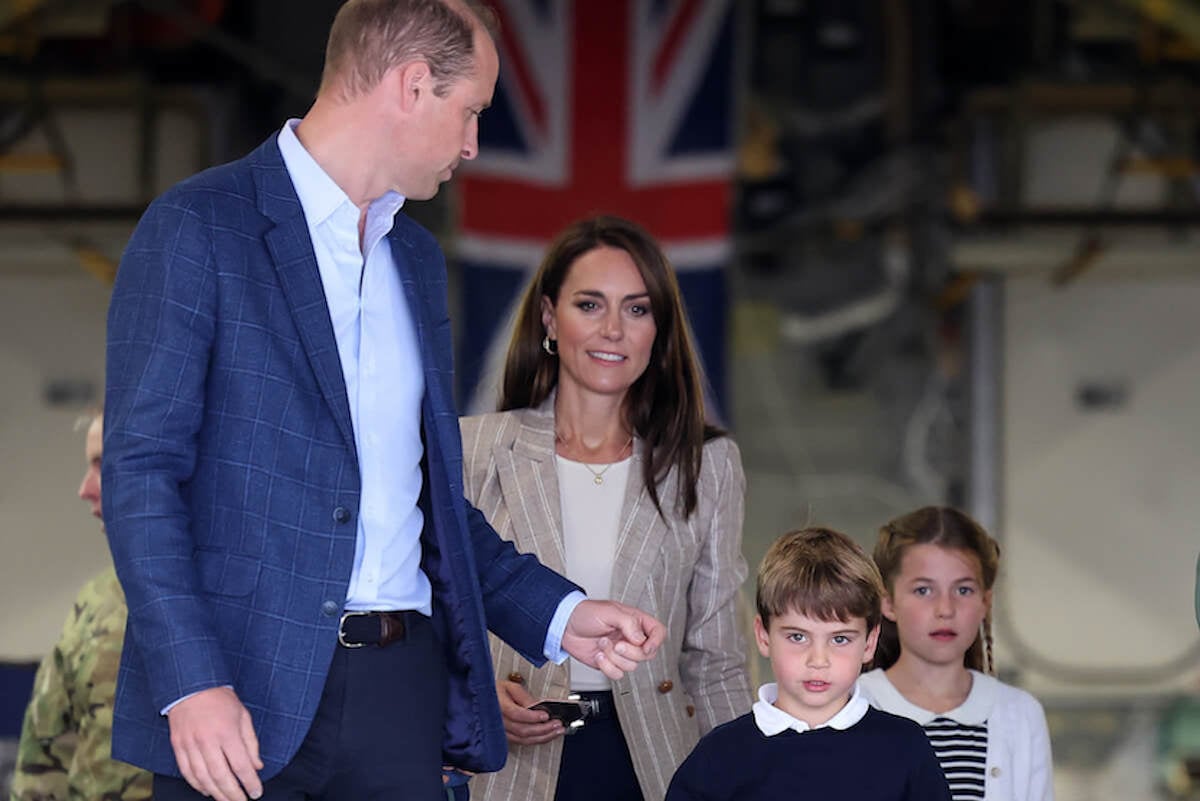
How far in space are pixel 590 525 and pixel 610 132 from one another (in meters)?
3.92

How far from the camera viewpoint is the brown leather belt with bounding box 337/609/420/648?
202 cm

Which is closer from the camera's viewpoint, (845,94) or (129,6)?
(129,6)

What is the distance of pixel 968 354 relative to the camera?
8961 millimetres

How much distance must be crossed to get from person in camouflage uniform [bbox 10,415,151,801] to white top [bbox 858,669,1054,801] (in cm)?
136

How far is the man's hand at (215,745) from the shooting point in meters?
1.82

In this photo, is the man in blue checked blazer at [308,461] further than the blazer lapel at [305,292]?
No

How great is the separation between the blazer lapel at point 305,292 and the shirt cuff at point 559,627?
48 centimetres

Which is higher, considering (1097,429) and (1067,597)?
(1097,429)

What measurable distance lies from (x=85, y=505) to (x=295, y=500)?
6.95m

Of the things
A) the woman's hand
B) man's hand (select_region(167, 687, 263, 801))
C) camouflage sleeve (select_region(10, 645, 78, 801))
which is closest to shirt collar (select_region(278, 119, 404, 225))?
man's hand (select_region(167, 687, 263, 801))

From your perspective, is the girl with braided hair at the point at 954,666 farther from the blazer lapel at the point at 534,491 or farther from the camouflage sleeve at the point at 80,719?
the camouflage sleeve at the point at 80,719

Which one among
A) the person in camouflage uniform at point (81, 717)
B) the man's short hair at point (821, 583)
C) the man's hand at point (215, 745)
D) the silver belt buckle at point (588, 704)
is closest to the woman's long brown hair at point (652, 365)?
the silver belt buckle at point (588, 704)

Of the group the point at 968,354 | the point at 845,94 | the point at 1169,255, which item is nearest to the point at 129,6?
the point at 845,94

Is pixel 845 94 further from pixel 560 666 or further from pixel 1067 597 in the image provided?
pixel 560 666
